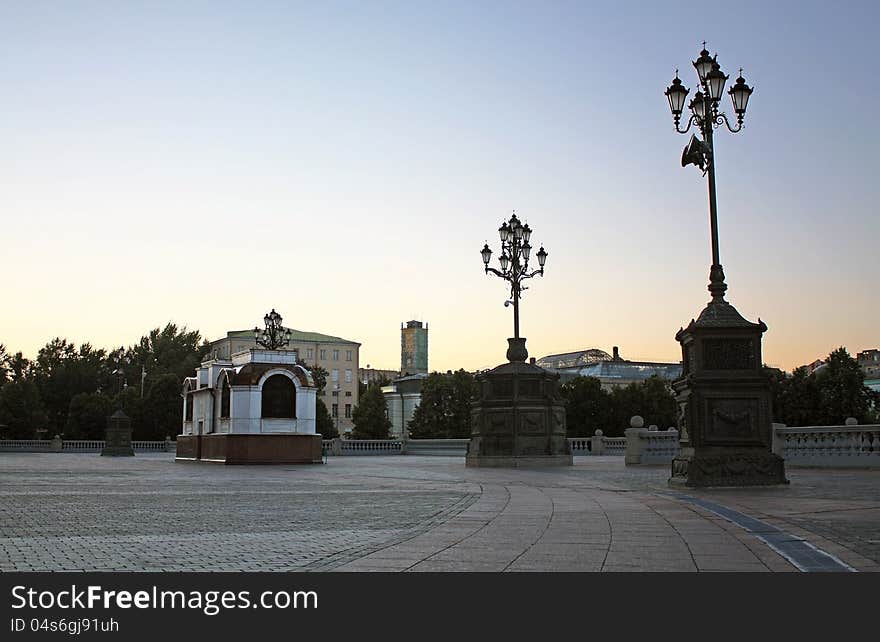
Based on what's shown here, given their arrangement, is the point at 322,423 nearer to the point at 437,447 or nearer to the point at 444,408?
the point at 444,408

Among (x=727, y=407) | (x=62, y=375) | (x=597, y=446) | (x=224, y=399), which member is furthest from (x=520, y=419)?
(x=62, y=375)

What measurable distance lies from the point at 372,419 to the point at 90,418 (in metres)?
28.8

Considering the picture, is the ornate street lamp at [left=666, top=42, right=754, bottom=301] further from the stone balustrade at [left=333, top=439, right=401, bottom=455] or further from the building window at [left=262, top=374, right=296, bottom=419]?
the stone balustrade at [left=333, top=439, right=401, bottom=455]

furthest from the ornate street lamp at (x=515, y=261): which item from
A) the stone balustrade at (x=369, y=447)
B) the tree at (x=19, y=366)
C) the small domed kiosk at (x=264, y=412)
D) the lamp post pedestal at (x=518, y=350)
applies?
the tree at (x=19, y=366)

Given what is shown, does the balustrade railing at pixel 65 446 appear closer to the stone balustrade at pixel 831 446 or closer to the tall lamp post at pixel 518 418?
the tall lamp post at pixel 518 418

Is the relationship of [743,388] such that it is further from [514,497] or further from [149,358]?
[149,358]

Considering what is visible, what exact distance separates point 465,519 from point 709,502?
415 cm

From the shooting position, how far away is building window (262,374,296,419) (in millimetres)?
36000

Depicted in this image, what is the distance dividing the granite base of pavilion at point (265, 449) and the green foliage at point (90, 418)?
48200mm

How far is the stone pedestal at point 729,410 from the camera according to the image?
50.1 feet

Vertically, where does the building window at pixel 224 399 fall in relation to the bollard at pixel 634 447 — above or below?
above

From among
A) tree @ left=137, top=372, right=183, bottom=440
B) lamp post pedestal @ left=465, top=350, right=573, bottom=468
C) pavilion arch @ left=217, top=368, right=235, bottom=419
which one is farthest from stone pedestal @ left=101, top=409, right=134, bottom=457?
tree @ left=137, top=372, right=183, bottom=440

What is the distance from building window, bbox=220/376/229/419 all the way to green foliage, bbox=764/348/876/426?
45344mm
